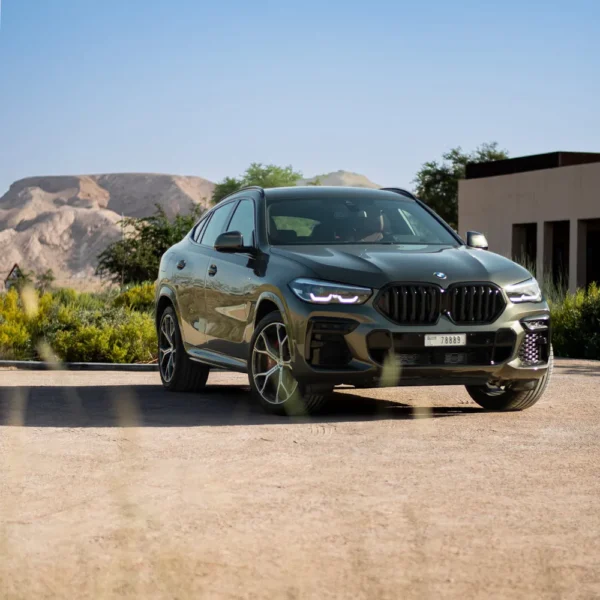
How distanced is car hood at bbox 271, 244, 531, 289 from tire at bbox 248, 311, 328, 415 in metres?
0.57

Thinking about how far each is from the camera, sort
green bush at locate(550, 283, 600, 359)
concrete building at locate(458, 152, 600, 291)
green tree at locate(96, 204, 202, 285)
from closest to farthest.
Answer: green bush at locate(550, 283, 600, 359) < green tree at locate(96, 204, 202, 285) < concrete building at locate(458, 152, 600, 291)

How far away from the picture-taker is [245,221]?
39.0 ft

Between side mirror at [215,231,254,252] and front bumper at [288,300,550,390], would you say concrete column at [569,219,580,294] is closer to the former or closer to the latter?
side mirror at [215,231,254,252]

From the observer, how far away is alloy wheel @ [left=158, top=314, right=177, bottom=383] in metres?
13.1

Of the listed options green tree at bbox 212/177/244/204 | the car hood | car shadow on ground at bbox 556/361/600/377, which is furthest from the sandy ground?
green tree at bbox 212/177/244/204

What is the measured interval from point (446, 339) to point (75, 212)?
144200 millimetres

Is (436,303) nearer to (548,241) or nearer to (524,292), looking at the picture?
(524,292)

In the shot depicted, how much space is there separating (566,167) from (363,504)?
42256 millimetres

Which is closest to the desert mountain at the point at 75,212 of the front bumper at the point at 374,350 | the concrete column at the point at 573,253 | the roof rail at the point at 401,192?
the concrete column at the point at 573,253

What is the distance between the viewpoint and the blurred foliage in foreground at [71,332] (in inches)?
701

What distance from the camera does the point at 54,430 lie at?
966 centimetres

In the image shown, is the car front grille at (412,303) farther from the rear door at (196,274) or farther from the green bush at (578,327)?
the green bush at (578,327)

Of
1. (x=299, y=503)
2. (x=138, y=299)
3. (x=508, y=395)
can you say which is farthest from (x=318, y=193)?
(x=138, y=299)

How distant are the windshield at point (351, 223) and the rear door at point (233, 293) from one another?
0.29m
